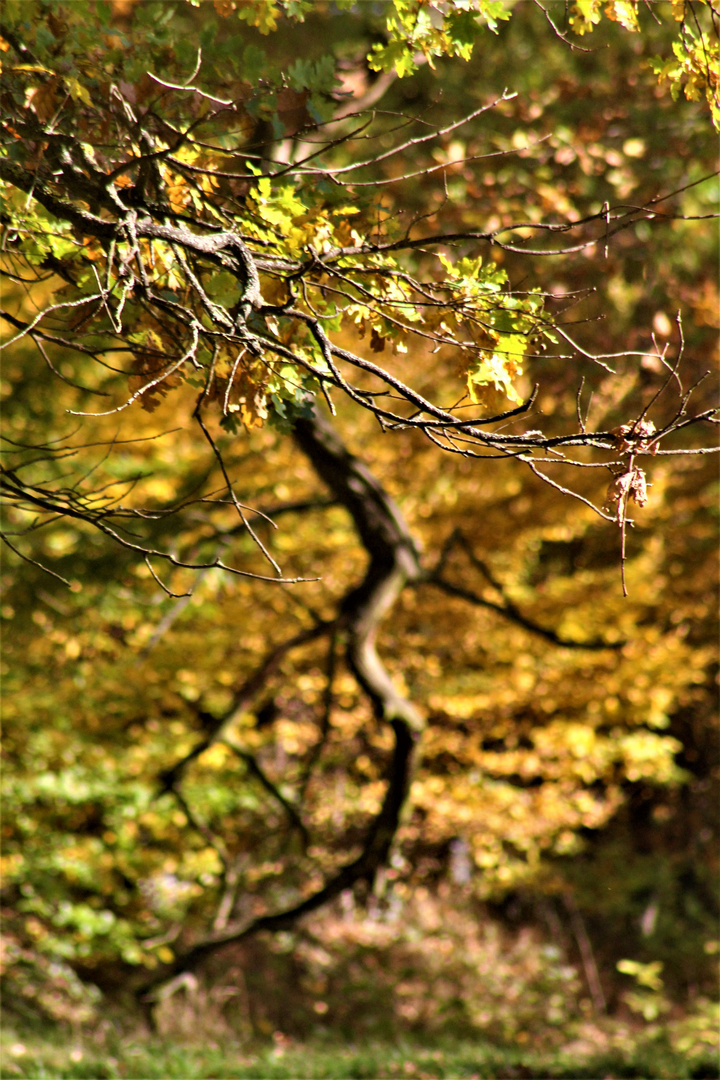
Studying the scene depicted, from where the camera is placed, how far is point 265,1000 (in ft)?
26.6

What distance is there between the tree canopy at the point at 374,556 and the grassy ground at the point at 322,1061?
2.43 feet

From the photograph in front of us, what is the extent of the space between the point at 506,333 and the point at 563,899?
928 centimetres

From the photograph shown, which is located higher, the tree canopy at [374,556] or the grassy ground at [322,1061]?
the tree canopy at [374,556]

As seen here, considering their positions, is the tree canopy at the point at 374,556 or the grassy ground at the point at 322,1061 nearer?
the tree canopy at the point at 374,556

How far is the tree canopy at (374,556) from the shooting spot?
3.61 metres

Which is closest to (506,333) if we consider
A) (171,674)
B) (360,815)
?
(171,674)

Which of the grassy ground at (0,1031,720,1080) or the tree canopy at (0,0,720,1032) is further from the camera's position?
the grassy ground at (0,1031,720,1080)

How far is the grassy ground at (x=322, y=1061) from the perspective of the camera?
5.69 meters

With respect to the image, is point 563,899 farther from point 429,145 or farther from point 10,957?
point 429,145

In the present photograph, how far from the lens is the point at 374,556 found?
4512 millimetres

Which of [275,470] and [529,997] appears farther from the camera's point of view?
[529,997]

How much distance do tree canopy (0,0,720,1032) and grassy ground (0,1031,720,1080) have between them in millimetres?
740

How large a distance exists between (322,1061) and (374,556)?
4.07 meters

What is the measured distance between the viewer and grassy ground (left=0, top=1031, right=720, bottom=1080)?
18.7 feet
